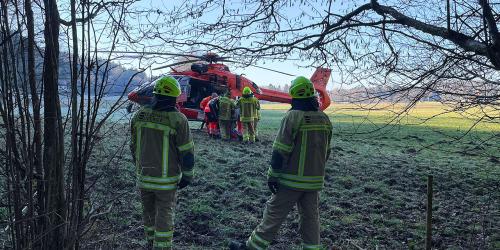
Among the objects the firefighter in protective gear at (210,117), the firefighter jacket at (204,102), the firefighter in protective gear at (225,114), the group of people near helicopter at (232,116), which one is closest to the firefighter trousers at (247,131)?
the group of people near helicopter at (232,116)

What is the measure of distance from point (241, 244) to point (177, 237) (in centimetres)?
77

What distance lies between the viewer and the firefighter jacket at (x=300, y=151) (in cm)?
389

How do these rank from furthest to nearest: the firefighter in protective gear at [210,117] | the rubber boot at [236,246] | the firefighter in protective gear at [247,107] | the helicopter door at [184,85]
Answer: the helicopter door at [184,85]
the firefighter in protective gear at [210,117]
the firefighter in protective gear at [247,107]
the rubber boot at [236,246]

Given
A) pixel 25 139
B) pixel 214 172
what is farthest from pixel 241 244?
pixel 214 172

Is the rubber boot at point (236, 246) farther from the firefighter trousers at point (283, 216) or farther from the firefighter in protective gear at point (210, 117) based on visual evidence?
the firefighter in protective gear at point (210, 117)

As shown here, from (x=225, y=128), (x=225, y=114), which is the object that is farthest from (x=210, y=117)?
(x=225, y=114)

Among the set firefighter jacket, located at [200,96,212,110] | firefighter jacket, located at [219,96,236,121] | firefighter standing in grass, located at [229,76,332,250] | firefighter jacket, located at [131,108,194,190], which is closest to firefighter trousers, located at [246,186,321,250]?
firefighter standing in grass, located at [229,76,332,250]

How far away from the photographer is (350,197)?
653cm

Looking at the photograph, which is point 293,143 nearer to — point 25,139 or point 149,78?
point 149,78

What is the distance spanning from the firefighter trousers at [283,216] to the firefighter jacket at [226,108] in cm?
802

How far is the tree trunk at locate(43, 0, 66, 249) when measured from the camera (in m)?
2.12

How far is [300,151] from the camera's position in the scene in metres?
3.93

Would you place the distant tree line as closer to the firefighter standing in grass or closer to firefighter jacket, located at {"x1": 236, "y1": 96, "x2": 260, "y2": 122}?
the firefighter standing in grass

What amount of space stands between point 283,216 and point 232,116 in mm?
8266
